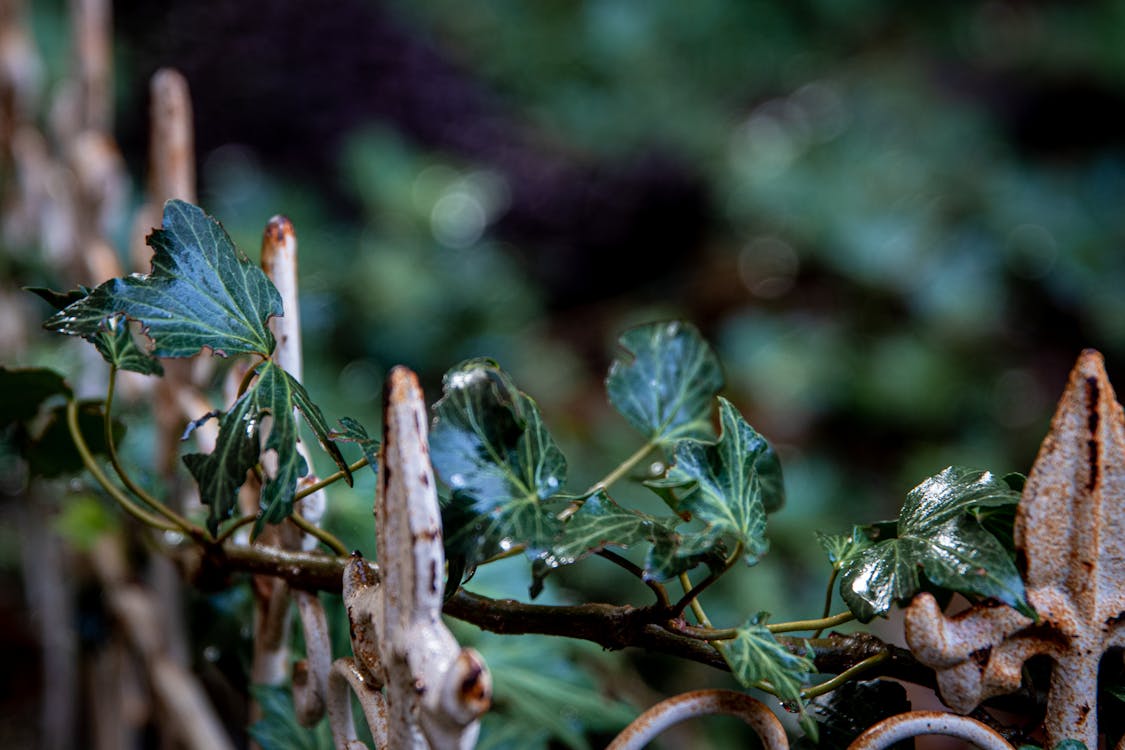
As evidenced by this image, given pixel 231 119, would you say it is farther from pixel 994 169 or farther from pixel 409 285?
pixel 994 169

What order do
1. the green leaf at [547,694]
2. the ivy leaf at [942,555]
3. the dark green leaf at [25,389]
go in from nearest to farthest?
the ivy leaf at [942,555] → the dark green leaf at [25,389] → the green leaf at [547,694]

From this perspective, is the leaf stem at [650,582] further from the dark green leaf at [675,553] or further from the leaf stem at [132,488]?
the leaf stem at [132,488]

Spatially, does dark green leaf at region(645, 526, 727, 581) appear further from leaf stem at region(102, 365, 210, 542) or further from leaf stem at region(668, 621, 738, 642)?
leaf stem at region(102, 365, 210, 542)

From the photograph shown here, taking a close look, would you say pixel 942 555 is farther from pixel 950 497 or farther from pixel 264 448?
pixel 264 448

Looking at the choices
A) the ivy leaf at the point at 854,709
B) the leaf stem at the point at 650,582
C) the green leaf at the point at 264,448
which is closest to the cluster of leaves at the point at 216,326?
the green leaf at the point at 264,448

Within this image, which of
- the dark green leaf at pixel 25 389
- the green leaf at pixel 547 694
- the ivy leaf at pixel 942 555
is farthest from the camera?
the green leaf at pixel 547 694

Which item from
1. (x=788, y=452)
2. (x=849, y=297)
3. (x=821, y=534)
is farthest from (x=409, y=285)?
(x=821, y=534)
